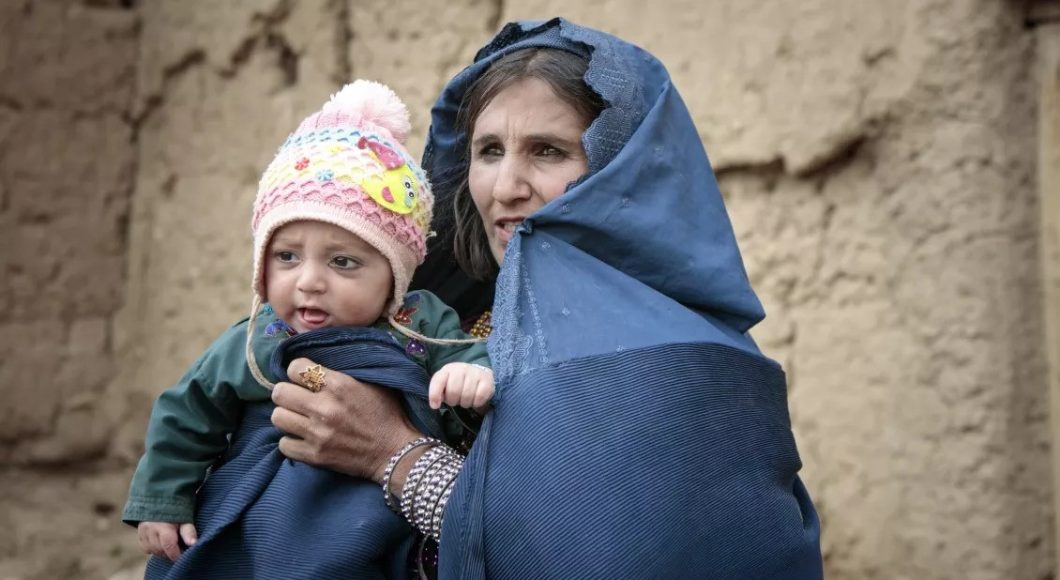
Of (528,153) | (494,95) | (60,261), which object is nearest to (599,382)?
(528,153)

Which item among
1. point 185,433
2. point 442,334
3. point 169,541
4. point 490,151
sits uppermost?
point 490,151

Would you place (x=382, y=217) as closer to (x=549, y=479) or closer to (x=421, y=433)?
(x=421, y=433)

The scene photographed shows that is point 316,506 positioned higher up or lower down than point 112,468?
higher up

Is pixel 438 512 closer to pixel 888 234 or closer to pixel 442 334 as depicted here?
pixel 442 334

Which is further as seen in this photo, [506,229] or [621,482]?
[506,229]

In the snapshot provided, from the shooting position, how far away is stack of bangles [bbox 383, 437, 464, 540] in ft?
6.98

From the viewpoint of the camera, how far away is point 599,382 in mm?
2119

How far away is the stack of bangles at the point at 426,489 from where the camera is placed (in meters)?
2.13

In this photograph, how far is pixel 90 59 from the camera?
5.50 m

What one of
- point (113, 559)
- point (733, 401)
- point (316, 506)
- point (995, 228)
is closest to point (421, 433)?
point (316, 506)

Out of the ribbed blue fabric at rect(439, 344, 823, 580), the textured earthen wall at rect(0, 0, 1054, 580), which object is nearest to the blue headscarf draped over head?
the ribbed blue fabric at rect(439, 344, 823, 580)

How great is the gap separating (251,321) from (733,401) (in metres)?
0.84

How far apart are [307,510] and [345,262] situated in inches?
16.3

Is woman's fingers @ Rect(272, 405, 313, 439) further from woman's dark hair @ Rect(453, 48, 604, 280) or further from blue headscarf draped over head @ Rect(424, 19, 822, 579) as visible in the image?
woman's dark hair @ Rect(453, 48, 604, 280)
